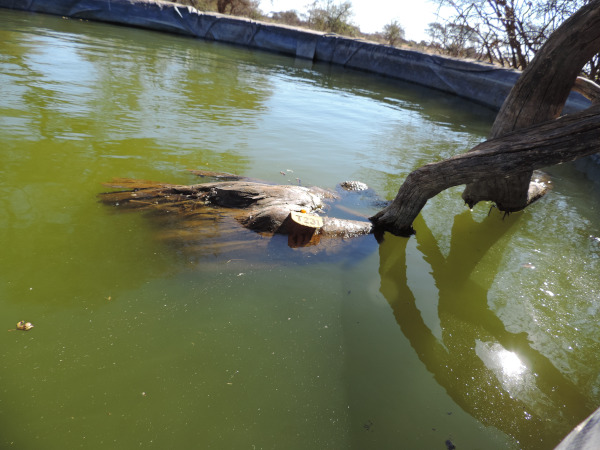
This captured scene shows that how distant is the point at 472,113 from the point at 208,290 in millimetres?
12722

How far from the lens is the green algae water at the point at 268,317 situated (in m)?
2.01

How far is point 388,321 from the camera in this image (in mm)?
2902

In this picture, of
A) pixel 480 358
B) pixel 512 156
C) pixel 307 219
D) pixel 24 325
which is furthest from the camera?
pixel 307 219

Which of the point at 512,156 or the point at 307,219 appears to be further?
the point at 307,219

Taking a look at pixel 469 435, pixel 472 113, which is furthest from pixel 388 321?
pixel 472 113

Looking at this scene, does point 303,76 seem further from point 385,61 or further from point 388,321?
point 388,321

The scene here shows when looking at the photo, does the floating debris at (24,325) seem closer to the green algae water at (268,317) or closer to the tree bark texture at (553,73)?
the green algae water at (268,317)

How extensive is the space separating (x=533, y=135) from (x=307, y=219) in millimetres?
2222

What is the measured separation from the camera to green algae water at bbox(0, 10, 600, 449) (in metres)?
2.01

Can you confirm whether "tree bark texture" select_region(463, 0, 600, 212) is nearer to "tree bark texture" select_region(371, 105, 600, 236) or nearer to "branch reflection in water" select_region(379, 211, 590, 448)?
"tree bark texture" select_region(371, 105, 600, 236)

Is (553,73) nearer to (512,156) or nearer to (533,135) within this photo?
(533,135)

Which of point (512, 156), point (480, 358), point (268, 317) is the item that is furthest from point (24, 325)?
point (512, 156)

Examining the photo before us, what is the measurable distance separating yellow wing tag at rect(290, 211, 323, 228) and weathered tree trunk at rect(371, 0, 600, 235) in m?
0.96

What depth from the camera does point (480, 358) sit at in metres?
2.66
